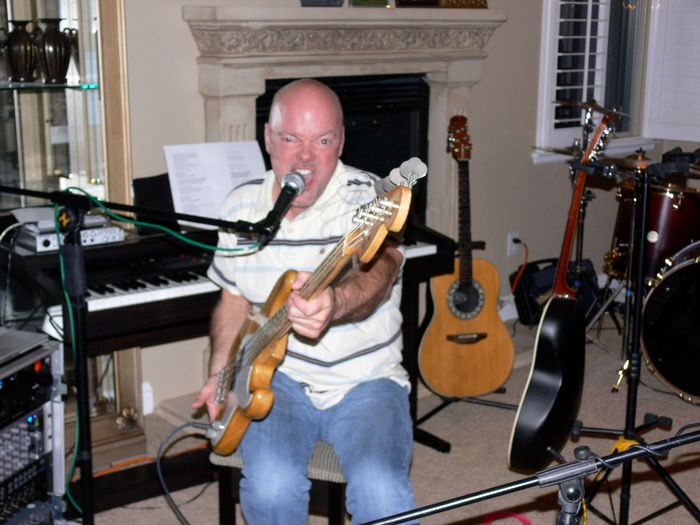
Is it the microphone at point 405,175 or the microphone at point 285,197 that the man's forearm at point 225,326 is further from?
the microphone at point 405,175

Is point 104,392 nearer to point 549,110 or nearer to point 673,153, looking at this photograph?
point 673,153

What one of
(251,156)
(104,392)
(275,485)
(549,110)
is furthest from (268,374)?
(549,110)

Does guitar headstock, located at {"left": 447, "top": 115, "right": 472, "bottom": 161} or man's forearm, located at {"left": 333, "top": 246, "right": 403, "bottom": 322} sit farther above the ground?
guitar headstock, located at {"left": 447, "top": 115, "right": 472, "bottom": 161}

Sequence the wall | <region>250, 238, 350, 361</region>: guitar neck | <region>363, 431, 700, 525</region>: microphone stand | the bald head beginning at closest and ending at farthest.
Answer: <region>363, 431, 700, 525</region>: microphone stand → <region>250, 238, 350, 361</region>: guitar neck → the bald head → the wall

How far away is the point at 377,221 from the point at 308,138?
25.1 inches

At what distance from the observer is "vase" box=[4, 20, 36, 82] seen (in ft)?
9.21

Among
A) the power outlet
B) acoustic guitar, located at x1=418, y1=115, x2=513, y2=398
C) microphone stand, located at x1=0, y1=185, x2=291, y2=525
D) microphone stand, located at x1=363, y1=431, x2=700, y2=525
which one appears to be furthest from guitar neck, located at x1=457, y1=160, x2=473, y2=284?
microphone stand, located at x1=363, y1=431, x2=700, y2=525

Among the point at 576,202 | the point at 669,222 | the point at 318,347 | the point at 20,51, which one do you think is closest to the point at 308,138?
the point at 318,347

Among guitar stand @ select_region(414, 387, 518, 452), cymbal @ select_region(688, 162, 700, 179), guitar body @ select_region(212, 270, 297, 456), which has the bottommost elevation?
guitar stand @ select_region(414, 387, 518, 452)

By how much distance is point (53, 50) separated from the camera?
113 inches

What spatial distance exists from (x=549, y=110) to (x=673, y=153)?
2076 mm

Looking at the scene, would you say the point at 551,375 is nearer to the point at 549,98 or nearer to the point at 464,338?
the point at 464,338

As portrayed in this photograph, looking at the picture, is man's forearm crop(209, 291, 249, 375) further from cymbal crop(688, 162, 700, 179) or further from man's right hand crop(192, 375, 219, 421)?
cymbal crop(688, 162, 700, 179)

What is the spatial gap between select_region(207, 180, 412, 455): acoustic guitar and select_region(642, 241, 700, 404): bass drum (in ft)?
6.05
